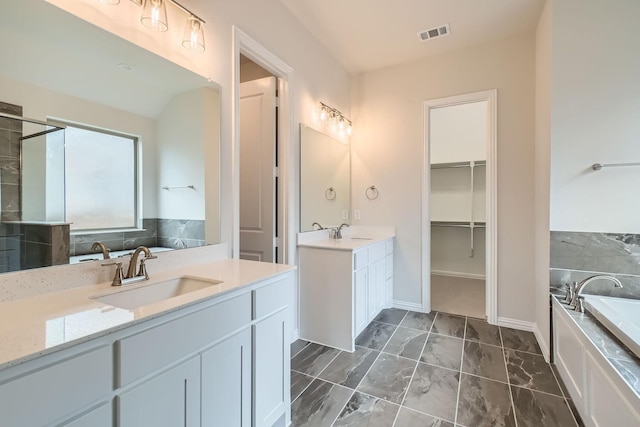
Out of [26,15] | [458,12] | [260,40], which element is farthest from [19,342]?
[458,12]

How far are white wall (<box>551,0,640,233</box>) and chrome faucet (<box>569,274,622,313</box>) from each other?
37 centimetres

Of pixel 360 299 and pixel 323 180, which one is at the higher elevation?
pixel 323 180

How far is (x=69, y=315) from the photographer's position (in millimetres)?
960

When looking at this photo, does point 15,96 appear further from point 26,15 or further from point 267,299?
point 267,299

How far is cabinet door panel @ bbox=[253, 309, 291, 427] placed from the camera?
1427 millimetres

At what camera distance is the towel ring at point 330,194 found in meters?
3.23

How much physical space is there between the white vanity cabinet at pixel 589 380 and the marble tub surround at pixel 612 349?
19 millimetres

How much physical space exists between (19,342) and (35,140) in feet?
2.77

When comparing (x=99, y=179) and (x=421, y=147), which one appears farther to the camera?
(x=421, y=147)

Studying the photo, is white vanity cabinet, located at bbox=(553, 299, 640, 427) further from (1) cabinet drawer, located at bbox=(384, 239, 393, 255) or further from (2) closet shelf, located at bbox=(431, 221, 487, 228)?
(2) closet shelf, located at bbox=(431, 221, 487, 228)

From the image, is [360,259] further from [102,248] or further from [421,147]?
[102,248]

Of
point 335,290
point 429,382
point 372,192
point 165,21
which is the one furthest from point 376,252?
point 165,21

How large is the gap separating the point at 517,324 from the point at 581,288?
117 cm

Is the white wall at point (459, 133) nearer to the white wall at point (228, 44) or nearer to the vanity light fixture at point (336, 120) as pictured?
the vanity light fixture at point (336, 120)
